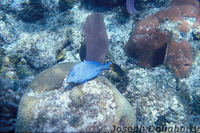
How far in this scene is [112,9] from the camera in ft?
14.9

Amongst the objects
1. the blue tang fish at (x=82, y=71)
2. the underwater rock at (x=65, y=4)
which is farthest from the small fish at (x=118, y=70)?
the underwater rock at (x=65, y=4)

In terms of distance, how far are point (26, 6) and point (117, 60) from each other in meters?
4.41

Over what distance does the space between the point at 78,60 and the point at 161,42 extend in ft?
9.23

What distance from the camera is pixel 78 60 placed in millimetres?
3557

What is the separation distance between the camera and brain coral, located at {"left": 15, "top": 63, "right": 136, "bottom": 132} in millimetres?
1848

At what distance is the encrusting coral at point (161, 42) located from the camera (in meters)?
3.29

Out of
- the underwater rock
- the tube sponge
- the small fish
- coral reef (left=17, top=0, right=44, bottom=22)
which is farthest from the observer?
the underwater rock

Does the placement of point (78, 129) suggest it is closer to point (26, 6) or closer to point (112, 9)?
point (112, 9)

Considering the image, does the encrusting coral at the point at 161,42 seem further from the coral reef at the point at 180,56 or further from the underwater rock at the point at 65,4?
the underwater rock at the point at 65,4

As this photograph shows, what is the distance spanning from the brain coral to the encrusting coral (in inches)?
74.8

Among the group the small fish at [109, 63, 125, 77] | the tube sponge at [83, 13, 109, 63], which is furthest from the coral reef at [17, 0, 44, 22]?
the small fish at [109, 63, 125, 77]

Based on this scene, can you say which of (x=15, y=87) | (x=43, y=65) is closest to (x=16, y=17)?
(x=43, y=65)

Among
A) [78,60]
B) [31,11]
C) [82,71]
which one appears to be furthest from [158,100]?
[31,11]

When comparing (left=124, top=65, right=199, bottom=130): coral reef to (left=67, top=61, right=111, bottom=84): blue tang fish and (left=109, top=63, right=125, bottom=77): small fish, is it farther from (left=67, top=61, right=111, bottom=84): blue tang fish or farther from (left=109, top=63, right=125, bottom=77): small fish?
(left=67, top=61, right=111, bottom=84): blue tang fish
